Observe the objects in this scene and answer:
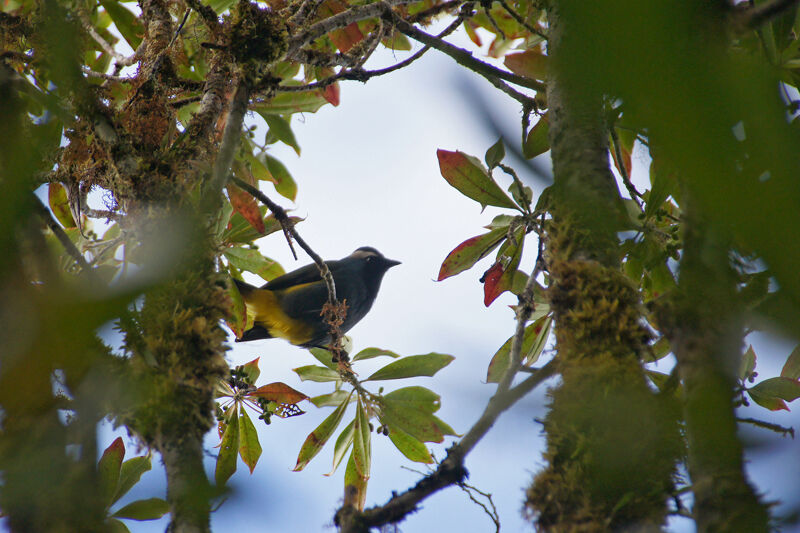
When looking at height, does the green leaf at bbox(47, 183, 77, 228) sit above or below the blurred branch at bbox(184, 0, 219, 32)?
below

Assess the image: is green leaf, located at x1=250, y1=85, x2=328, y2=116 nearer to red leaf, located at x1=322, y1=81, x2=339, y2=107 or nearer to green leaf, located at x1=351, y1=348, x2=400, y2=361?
red leaf, located at x1=322, y1=81, x2=339, y2=107

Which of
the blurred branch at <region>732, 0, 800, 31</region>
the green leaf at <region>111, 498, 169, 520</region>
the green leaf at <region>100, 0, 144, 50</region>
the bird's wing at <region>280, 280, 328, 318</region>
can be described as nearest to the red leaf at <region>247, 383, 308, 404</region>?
the green leaf at <region>111, 498, 169, 520</region>

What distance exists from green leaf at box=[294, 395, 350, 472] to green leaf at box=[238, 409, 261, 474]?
8.4 inches

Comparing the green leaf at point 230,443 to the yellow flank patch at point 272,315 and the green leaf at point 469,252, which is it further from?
the yellow flank patch at point 272,315

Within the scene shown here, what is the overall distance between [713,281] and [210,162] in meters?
1.55

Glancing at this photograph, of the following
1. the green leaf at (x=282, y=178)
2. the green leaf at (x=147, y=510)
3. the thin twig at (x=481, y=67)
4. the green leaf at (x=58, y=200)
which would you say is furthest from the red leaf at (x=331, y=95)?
the green leaf at (x=147, y=510)

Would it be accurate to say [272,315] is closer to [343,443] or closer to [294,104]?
[343,443]

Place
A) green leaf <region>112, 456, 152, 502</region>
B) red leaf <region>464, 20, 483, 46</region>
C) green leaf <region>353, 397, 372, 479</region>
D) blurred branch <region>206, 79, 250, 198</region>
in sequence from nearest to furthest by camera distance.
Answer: blurred branch <region>206, 79, 250, 198</region> → green leaf <region>112, 456, 152, 502</region> → green leaf <region>353, 397, 372, 479</region> → red leaf <region>464, 20, 483, 46</region>

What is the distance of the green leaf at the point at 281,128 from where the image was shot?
294 centimetres

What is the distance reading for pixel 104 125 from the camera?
5.13ft

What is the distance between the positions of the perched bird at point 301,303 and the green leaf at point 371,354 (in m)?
1.17

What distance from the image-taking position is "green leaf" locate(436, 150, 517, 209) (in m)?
2.28

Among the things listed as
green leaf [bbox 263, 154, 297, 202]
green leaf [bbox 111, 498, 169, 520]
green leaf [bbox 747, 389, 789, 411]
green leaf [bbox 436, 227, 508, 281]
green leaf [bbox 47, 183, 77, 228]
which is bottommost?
green leaf [bbox 111, 498, 169, 520]

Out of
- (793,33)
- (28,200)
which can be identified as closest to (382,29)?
(793,33)
